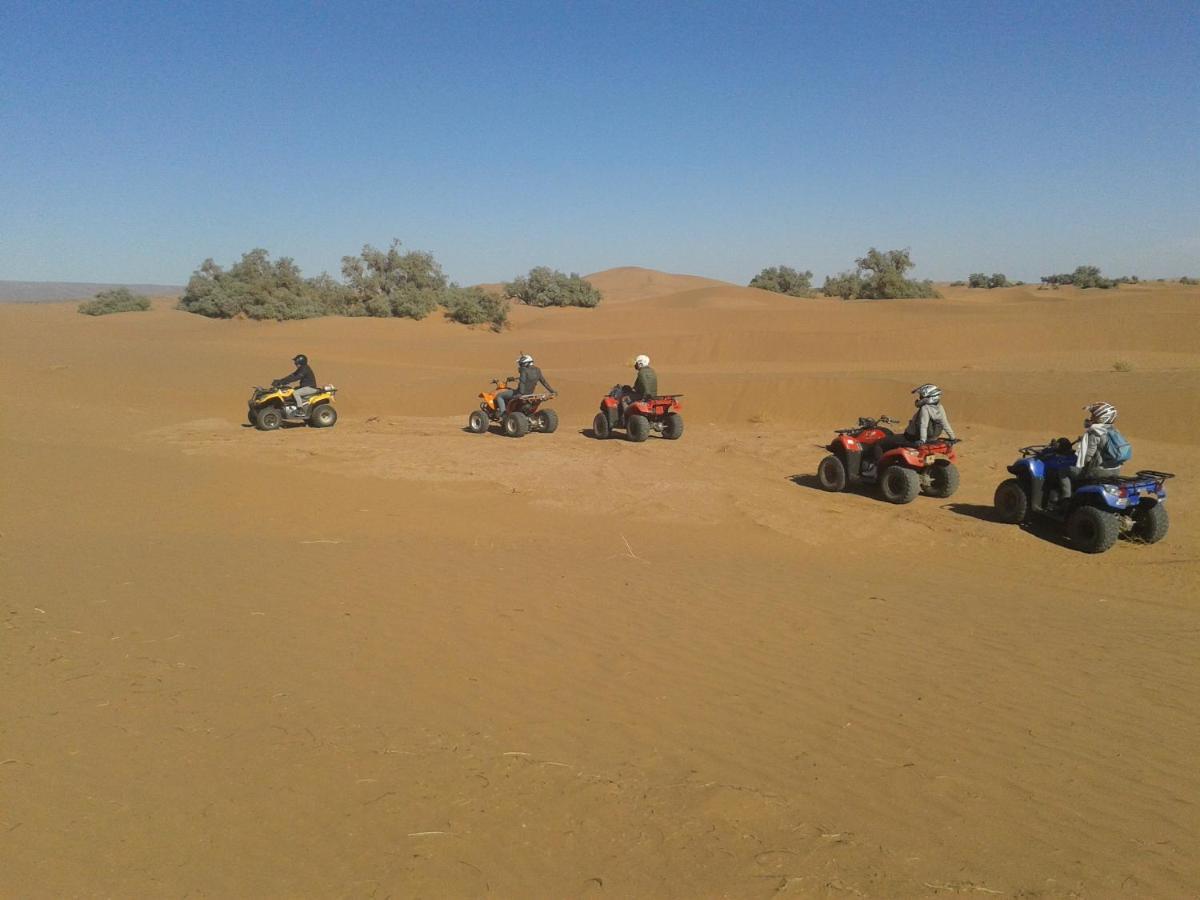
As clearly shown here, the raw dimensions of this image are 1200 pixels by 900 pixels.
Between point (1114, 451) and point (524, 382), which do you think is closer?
point (1114, 451)

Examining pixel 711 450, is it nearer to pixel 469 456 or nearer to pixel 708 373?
pixel 469 456

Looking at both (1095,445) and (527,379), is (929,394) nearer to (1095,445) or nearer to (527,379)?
(1095,445)

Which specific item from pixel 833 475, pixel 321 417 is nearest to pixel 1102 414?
pixel 833 475

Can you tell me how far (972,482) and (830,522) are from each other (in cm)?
335

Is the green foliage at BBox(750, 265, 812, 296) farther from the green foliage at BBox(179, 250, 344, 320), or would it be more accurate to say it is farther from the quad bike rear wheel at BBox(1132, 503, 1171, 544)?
the quad bike rear wheel at BBox(1132, 503, 1171, 544)

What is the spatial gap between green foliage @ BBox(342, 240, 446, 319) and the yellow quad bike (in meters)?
25.2

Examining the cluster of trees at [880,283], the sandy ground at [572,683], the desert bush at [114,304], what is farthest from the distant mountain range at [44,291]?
the sandy ground at [572,683]

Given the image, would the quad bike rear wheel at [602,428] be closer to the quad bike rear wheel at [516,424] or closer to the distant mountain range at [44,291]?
the quad bike rear wheel at [516,424]

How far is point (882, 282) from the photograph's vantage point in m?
47.2

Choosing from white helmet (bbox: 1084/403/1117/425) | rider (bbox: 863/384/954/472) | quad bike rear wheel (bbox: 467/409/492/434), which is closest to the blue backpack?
white helmet (bbox: 1084/403/1117/425)

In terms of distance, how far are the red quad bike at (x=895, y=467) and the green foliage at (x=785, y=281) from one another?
45.5 meters

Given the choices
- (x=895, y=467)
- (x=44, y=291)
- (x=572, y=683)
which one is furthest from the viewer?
(x=44, y=291)

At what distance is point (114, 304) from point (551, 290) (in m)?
23.8

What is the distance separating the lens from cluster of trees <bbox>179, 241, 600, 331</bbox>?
39.7m
